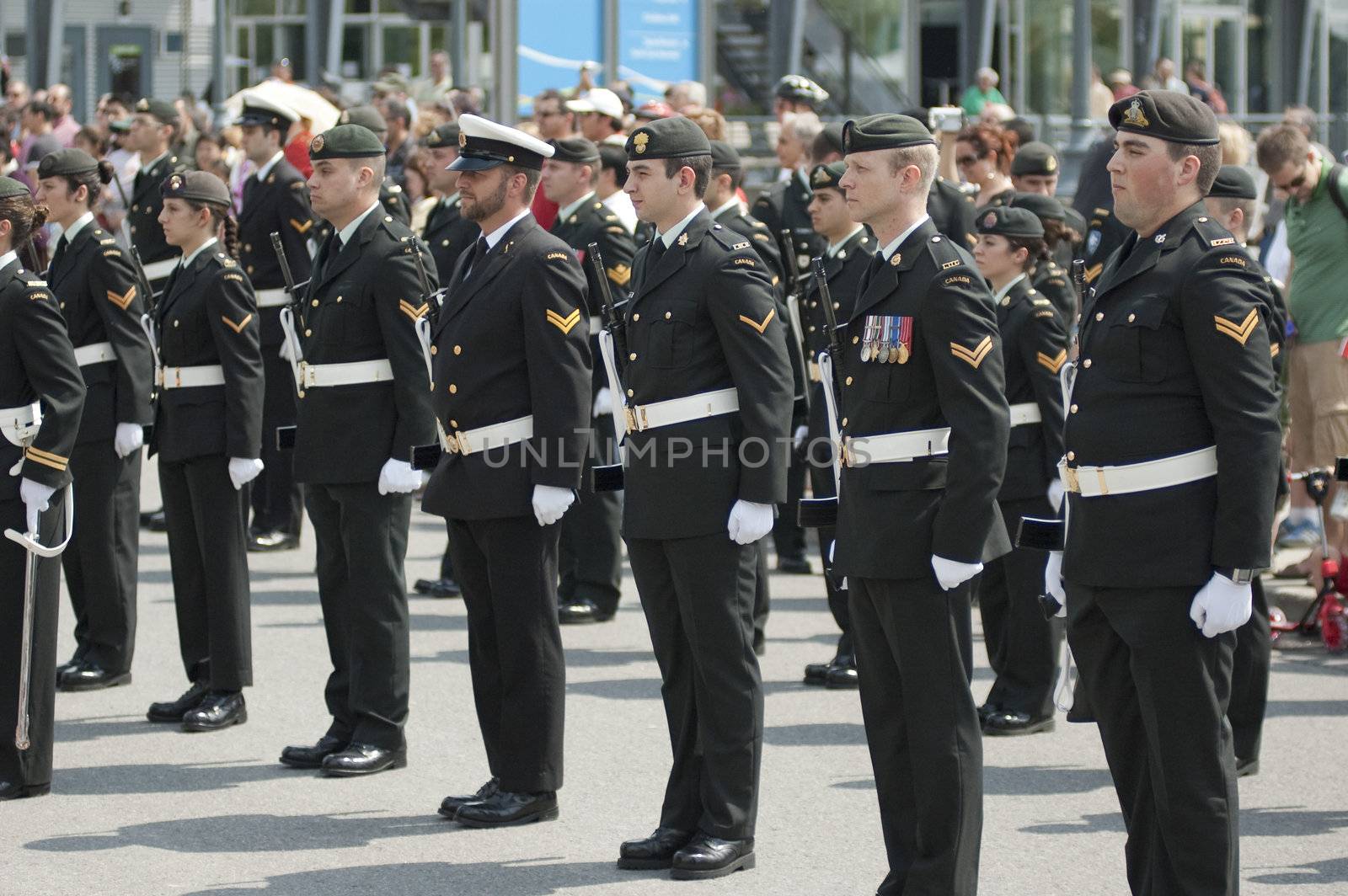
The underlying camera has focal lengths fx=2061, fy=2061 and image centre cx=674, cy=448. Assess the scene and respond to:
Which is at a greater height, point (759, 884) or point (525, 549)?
point (525, 549)

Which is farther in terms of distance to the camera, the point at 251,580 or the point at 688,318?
the point at 251,580

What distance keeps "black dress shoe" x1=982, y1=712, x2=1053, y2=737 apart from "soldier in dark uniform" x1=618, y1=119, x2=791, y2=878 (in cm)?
192

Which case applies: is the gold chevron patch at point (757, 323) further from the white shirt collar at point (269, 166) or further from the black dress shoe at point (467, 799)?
the white shirt collar at point (269, 166)

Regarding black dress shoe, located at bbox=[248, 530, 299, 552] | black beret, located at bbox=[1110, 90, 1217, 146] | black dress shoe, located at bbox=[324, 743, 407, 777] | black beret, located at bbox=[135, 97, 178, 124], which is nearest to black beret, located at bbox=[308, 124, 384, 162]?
black dress shoe, located at bbox=[324, 743, 407, 777]

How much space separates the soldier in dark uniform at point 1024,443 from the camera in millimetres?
7414

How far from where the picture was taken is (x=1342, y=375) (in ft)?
31.4

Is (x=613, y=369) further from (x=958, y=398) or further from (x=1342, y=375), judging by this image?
(x=1342, y=375)

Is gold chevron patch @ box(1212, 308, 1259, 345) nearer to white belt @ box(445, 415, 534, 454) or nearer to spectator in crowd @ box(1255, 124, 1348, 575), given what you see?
white belt @ box(445, 415, 534, 454)

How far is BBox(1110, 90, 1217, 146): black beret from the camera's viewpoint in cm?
457

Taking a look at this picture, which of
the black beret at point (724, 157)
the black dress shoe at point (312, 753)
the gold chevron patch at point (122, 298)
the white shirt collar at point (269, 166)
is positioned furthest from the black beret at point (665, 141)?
the white shirt collar at point (269, 166)

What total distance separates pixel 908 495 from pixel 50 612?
3065mm

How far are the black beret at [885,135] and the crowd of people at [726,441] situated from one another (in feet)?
0.06

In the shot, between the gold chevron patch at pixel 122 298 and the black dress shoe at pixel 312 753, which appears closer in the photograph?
the black dress shoe at pixel 312 753

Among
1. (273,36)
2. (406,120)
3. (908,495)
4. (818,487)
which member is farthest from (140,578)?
(273,36)
